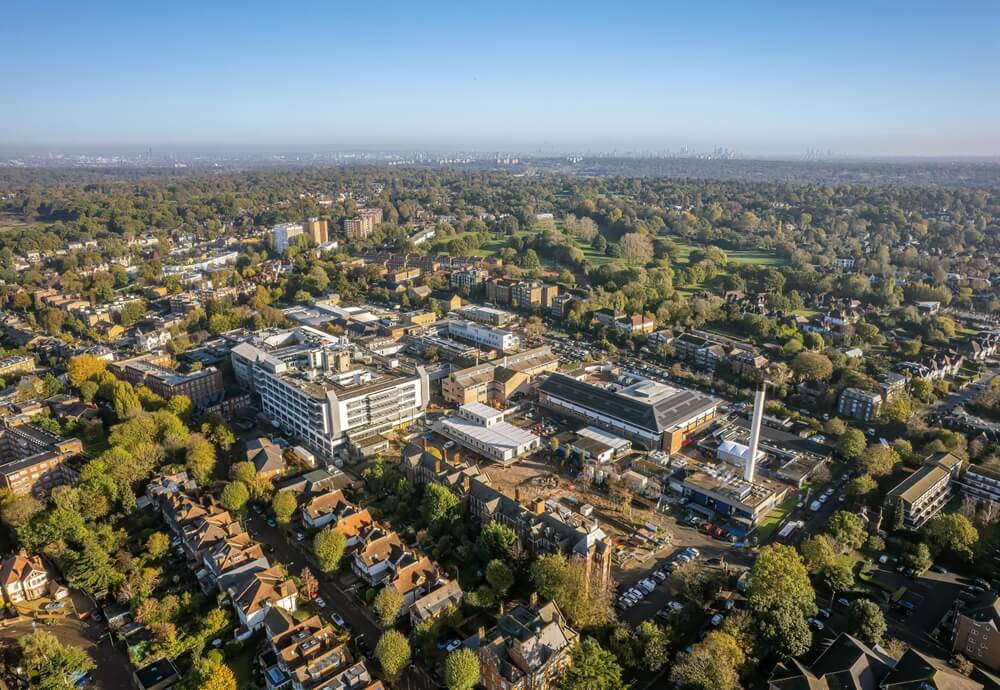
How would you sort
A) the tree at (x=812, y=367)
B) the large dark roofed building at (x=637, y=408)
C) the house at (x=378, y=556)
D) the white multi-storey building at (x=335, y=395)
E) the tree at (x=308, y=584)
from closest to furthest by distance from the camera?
the tree at (x=308, y=584) → the house at (x=378, y=556) → the white multi-storey building at (x=335, y=395) → the large dark roofed building at (x=637, y=408) → the tree at (x=812, y=367)

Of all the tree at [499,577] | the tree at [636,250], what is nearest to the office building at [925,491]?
the tree at [499,577]

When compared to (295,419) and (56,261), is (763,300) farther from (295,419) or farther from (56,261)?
(56,261)

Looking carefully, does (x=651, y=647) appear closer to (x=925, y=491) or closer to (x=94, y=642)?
(x=925, y=491)

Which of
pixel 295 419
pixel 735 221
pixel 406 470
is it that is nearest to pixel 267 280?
pixel 295 419

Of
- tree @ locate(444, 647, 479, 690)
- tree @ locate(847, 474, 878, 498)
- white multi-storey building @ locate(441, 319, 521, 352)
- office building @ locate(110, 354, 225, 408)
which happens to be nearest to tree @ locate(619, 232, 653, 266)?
white multi-storey building @ locate(441, 319, 521, 352)

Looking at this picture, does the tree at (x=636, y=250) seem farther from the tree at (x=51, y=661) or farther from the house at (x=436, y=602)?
the tree at (x=51, y=661)

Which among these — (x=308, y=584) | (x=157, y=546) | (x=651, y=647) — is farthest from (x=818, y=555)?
(x=157, y=546)
